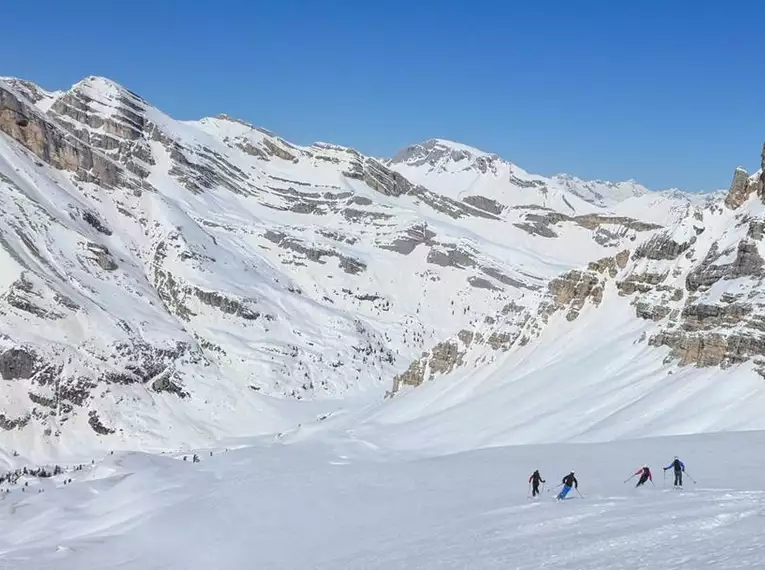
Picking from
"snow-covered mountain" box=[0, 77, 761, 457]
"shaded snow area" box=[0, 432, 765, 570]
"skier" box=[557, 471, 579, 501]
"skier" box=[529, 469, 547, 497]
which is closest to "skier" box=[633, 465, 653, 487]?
"shaded snow area" box=[0, 432, 765, 570]

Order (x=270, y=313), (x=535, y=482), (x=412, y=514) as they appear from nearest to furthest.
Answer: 1. (x=535, y=482)
2. (x=412, y=514)
3. (x=270, y=313)

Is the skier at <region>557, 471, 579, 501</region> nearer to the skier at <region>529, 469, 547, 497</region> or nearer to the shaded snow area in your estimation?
the shaded snow area

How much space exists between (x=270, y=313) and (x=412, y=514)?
101193mm

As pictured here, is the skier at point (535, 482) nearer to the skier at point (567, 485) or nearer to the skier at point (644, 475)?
the skier at point (567, 485)

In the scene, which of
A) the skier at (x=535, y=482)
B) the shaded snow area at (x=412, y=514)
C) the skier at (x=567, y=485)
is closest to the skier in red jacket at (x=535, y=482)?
the skier at (x=535, y=482)

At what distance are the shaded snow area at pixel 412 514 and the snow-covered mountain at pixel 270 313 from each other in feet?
41.7

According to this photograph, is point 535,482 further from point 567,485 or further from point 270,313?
point 270,313

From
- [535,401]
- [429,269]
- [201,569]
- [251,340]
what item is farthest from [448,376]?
[429,269]

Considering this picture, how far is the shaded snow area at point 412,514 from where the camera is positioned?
66.1ft

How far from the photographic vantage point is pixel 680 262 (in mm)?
70562

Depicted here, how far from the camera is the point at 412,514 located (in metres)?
30.6

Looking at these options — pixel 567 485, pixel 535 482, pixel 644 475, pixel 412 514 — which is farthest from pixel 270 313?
pixel 644 475

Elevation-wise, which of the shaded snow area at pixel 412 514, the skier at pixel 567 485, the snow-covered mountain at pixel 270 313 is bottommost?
the shaded snow area at pixel 412 514

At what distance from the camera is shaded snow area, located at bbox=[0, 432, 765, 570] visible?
20141 mm
